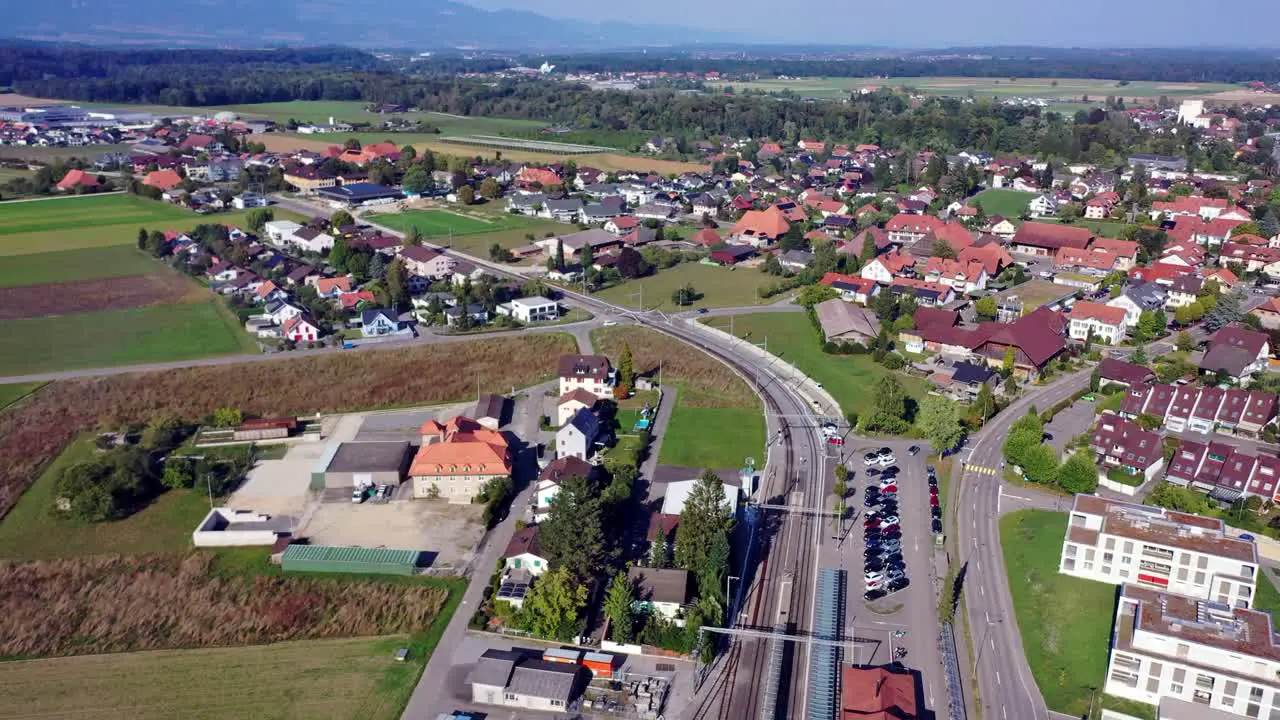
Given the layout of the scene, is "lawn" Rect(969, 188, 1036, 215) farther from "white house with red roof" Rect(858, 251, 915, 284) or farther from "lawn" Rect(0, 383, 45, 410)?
"lawn" Rect(0, 383, 45, 410)

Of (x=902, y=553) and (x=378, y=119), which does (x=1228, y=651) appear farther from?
(x=378, y=119)

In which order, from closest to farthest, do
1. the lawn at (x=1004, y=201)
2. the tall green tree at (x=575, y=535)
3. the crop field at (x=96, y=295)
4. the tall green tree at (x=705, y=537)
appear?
1. the tall green tree at (x=705, y=537)
2. the tall green tree at (x=575, y=535)
3. the crop field at (x=96, y=295)
4. the lawn at (x=1004, y=201)

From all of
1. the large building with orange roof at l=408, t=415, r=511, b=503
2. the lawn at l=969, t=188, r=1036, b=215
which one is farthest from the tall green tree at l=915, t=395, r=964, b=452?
the lawn at l=969, t=188, r=1036, b=215

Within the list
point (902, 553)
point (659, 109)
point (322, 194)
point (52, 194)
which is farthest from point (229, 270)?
point (659, 109)

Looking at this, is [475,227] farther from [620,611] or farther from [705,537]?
[620,611]

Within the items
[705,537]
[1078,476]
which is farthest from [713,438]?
[1078,476]

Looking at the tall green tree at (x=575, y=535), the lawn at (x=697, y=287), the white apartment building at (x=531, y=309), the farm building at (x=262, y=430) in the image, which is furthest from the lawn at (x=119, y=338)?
the tall green tree at (x=575, y=535)

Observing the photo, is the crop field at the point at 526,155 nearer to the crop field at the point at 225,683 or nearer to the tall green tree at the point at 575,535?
the tall green tree at the point at 575,535
